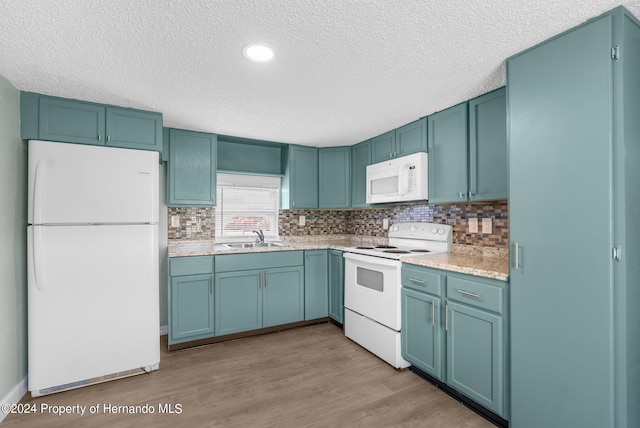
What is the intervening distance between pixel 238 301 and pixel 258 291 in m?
0.22

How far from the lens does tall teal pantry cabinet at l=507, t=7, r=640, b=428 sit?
139 cm

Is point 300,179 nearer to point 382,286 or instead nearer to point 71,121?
point 382,286

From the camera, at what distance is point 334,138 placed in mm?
3570

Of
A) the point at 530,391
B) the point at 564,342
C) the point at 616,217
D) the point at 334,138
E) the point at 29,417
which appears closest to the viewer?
the point at 616,217

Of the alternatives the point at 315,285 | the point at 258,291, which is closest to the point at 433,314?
the point at 315,285

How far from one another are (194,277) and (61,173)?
1.32 m

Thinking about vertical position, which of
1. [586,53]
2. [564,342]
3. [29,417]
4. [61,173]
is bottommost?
[29,417]

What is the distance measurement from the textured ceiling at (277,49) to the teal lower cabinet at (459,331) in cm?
132

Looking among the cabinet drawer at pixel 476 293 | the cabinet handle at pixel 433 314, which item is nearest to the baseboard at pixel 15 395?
the cabinet handle at pixel 433 314

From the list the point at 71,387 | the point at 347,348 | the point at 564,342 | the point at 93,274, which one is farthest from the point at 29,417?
the point at 564,342

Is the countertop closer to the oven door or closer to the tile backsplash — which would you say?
the tile backsplash

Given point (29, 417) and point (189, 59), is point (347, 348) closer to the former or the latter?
point (29, 417)

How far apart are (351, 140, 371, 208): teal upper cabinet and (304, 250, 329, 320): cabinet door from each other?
73 cm

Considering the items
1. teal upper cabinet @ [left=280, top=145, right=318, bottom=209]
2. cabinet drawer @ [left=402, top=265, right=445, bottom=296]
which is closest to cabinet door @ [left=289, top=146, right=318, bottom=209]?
teal upper cabinet @ [left=280, top=145, right=318, bottom=209]
